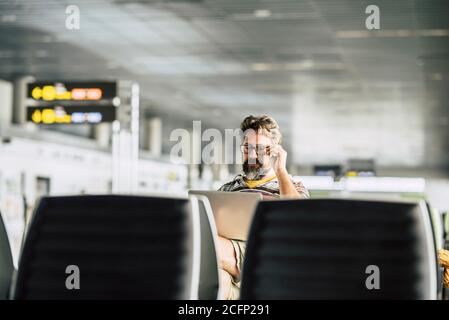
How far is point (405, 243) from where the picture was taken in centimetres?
270

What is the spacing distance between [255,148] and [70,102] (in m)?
7.14

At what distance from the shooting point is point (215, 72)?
15.1 metres

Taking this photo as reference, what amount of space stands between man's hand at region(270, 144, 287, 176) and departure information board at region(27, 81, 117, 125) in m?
6.85

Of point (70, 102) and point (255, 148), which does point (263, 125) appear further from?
point (70, 102)

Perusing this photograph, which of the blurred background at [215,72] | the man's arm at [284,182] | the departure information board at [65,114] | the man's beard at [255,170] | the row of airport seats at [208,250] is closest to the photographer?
the row of airport seats at [208,250]

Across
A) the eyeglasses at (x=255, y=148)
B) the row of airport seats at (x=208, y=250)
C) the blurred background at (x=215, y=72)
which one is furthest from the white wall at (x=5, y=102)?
the row of airport seats at (x=208, y=250)

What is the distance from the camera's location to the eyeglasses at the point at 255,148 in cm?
481

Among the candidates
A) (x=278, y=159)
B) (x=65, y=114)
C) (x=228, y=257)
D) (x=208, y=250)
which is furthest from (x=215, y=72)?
(x=208, y=250)

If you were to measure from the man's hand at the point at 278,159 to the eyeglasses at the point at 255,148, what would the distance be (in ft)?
0.15

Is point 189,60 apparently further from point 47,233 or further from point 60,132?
point 47,233

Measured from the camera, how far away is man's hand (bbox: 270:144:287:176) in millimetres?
4500

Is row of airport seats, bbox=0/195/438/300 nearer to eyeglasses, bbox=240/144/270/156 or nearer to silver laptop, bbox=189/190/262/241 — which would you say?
silver laptop, bbox=189/190/262/241

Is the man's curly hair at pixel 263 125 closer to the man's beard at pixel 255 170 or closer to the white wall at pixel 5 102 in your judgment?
the man's beard at pixel 255 170

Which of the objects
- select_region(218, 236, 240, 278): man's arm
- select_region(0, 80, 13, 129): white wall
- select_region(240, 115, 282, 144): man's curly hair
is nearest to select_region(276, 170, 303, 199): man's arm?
select_region(240, 115, 282, 144): man's curly hair
